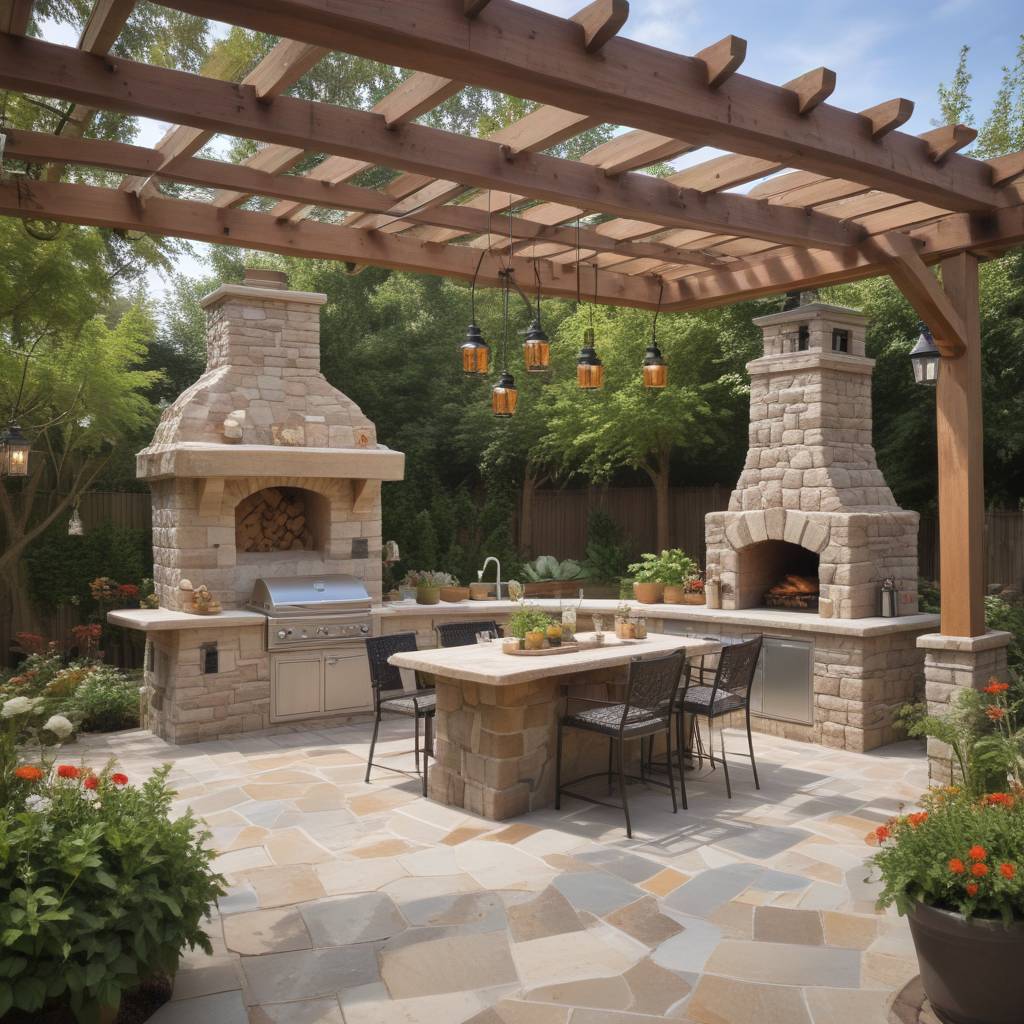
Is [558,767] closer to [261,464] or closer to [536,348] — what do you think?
[536,348]

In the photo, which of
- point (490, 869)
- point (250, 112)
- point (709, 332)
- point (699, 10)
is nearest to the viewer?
point (250, 112)

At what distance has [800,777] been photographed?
660 cm

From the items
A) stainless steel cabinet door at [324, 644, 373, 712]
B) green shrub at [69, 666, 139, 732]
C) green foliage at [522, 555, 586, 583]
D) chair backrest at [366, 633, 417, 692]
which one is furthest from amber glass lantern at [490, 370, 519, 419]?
green foliage at [522, 555, 586, 583]

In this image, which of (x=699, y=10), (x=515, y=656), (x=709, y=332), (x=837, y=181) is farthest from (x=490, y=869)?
(x=709, y=332)

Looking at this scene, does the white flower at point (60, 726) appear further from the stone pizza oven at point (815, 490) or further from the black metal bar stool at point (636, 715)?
the stone pizza oven at point (815, 490)

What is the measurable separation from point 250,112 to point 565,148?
21146 mm

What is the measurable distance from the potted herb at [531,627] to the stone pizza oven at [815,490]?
→ 2.80m

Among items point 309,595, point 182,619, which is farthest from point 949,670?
point 182,619

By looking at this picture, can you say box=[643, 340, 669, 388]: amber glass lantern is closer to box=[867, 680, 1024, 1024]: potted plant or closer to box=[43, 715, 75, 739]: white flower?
box=[867, 680, 1024, 1024]: potted plant

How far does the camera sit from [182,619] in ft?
25.2

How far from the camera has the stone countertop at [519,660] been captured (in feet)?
18.0

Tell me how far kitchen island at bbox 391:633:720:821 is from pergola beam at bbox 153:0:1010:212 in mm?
3118

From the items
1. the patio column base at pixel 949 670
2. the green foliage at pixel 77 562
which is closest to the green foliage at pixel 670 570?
the patio column base at pixel 949 670

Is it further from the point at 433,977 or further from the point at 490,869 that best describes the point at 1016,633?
the point at 433,977
